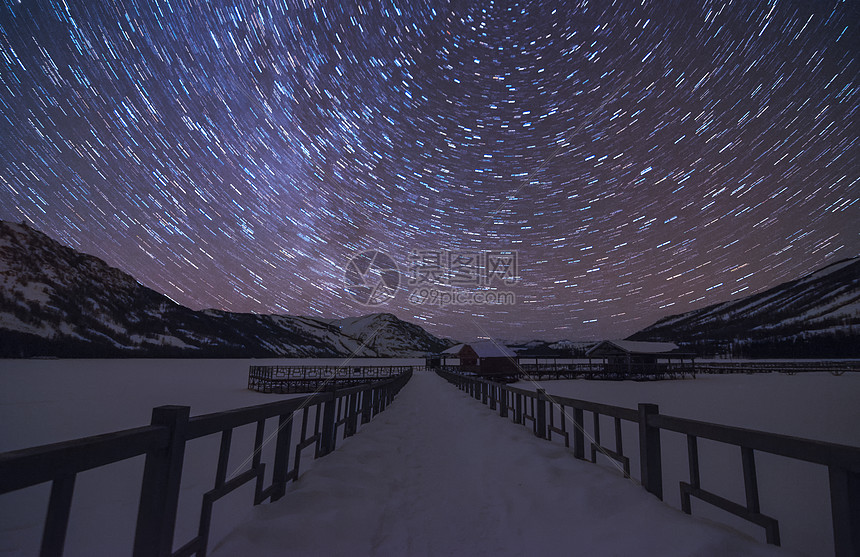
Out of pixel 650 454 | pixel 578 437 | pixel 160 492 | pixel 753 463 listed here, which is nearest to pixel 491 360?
pixel 578 437

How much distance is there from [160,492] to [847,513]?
383cm

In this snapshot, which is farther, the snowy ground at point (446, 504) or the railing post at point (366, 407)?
the railing post at point (366, 407)

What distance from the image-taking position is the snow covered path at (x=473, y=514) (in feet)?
11.0

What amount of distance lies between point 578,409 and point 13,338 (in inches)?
9246

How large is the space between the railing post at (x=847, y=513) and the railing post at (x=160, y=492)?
12.0 ft

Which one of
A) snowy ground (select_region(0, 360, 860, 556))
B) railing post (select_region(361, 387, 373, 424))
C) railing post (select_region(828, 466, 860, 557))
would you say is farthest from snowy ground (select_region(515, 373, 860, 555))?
railing post (select_region(361, 387, 373, 424))

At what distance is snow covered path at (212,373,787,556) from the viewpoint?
3.36 m

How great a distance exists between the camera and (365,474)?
5.58m

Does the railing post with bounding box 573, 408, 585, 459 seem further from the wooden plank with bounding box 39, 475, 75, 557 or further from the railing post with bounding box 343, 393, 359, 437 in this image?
the wooden plank with bounding box 39, 475, 75, 557

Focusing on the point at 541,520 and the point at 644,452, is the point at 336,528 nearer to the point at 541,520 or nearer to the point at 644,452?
the point at 541,520

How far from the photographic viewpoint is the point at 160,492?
7.90 feet

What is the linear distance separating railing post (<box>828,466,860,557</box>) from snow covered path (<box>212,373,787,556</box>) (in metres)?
0.61

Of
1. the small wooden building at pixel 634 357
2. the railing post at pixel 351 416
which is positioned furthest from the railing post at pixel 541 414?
the small wooden building at pixel 634 357

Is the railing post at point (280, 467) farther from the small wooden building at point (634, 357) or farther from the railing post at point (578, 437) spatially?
the small wooden building at point (634, 357)
